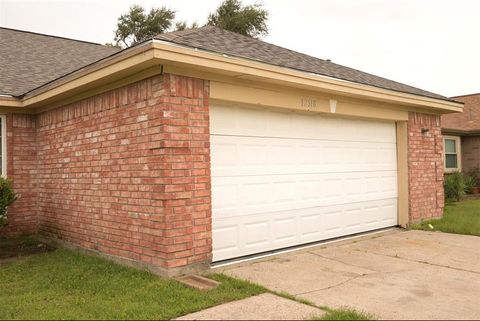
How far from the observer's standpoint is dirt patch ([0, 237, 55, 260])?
7426 mm

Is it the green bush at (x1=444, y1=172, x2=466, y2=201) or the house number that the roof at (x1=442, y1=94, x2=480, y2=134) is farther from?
the house number

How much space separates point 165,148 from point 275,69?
2.04m

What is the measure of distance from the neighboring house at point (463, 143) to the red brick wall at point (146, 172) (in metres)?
14.2

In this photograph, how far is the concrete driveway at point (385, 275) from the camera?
4.48m

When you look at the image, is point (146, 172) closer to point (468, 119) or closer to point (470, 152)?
point (470, 152)

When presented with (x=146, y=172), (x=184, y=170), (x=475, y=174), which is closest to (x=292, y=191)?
(x=184, y=170)

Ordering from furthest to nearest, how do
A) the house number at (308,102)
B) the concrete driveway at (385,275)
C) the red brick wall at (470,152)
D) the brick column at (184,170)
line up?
the red brick wall at (470,152) → the house number at (308,102) → the brick column at (184,170) → the concrete driveway at (385,275)

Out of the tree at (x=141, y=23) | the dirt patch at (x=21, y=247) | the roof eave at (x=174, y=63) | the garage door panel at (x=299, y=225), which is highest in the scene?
the tree at (x=141, y=23)

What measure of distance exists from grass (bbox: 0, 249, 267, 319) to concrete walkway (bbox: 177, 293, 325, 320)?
154mm

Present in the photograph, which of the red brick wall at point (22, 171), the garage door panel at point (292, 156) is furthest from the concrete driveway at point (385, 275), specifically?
the red brick wall at point (22, 171)

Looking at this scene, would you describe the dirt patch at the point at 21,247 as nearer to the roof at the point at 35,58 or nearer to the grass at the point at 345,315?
the roof at the point at 35,58

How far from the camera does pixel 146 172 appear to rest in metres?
5.75

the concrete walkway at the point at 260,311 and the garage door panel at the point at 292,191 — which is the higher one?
the garage door panel at the point at 292,191

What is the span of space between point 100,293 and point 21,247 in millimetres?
3871
